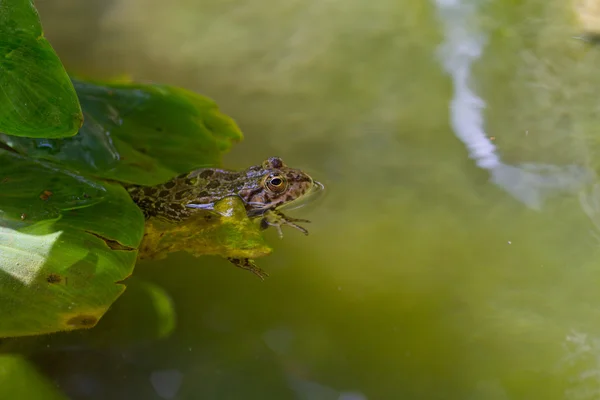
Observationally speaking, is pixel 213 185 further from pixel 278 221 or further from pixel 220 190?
pixel 278 221

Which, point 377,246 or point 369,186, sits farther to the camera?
point 369,186

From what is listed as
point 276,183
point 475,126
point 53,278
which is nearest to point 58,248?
point 53,278

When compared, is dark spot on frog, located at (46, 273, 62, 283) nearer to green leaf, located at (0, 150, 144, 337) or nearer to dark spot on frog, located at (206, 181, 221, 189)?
green leaf, located at (0, 150, 144, 337)

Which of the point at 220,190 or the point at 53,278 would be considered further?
the point at 220,190

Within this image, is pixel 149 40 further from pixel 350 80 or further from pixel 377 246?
pixel 377 246

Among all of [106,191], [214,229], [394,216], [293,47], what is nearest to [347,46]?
[293,47]
